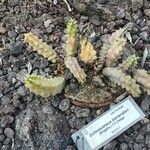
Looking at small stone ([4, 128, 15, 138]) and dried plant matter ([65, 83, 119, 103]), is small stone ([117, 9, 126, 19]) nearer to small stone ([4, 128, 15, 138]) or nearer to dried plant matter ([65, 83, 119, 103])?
dried plant matter ([65, 83, 119, 103])

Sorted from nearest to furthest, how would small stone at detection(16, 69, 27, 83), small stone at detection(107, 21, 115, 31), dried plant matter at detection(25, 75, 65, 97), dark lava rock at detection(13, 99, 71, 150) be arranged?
dried plant matter at detection(25, 75, 65, 97) < dark lava rock at detection(13, 99, 71, 150) < small stone at detection(16, 69, 27, 83) < small stone at detection(107, 21, 115, 31)

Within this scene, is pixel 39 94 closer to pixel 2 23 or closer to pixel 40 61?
pixel 40 61

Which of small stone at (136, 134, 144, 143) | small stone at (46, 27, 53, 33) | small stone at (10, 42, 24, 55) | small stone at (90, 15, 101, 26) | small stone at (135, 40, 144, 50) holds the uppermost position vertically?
small stone at (90, 15, 101, 26)

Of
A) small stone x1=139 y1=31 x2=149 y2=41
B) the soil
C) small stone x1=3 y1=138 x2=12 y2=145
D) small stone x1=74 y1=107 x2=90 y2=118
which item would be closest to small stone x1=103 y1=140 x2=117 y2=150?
the soil

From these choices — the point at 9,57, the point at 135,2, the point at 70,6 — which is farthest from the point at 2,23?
the point at 135,2

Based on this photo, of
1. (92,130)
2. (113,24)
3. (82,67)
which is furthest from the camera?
(113,24)
